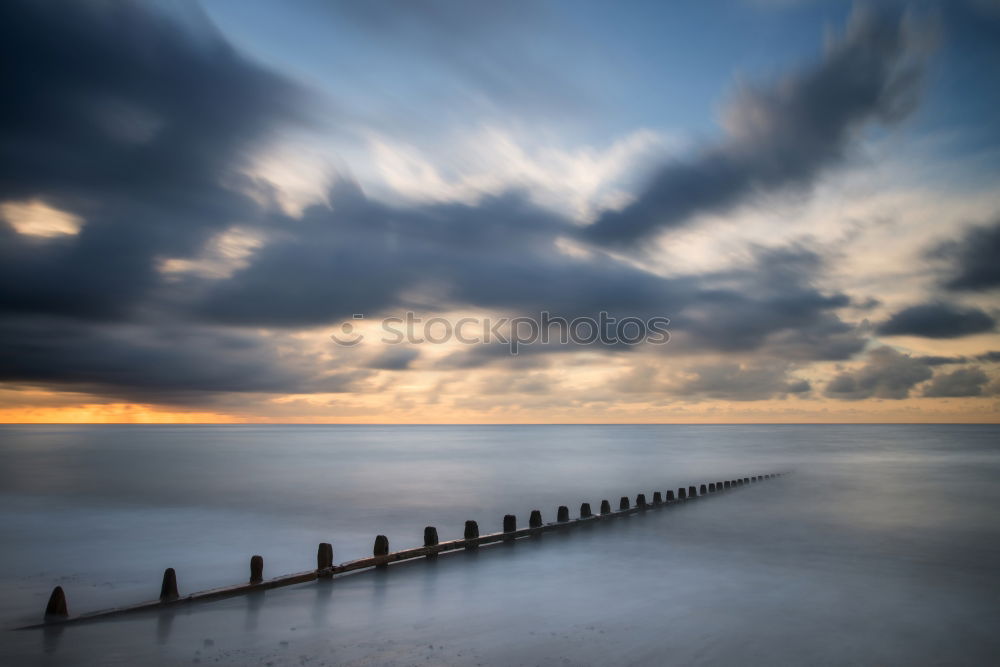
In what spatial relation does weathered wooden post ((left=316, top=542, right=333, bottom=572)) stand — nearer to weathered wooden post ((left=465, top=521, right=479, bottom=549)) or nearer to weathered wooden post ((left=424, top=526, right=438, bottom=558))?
weathered wooden post ((left=424, top=526, right=438, bottom=558))

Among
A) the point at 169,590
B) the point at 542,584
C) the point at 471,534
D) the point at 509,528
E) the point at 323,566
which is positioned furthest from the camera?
the point at 509,528

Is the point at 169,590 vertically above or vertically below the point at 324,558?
below

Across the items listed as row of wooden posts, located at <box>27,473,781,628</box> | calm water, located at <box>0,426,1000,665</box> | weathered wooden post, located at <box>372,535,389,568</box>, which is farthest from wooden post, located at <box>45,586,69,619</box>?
weathered wooden post, located at <box>372,535,389,568</box>

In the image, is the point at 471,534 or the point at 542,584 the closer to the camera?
the point at 542,584

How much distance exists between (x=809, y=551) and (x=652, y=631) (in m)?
11.6

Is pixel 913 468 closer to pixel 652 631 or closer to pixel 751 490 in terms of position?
pixel 751 490

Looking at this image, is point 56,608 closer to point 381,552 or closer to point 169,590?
point 169,590

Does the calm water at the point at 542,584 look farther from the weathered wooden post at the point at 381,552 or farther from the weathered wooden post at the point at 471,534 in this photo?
the weathered wooden post at the point at 471,534

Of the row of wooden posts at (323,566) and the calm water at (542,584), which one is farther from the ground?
the row of wooden posts at (323,566)

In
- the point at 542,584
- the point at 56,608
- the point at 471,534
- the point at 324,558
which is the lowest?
the point at 542,584

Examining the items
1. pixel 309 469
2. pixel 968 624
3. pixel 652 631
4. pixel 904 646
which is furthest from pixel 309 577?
pixel 309 469

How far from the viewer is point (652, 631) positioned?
11.8 meters

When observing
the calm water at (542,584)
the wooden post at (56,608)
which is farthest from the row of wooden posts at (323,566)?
the calm water at (542,584)

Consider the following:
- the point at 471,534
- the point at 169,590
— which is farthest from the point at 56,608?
the point at 471,534
